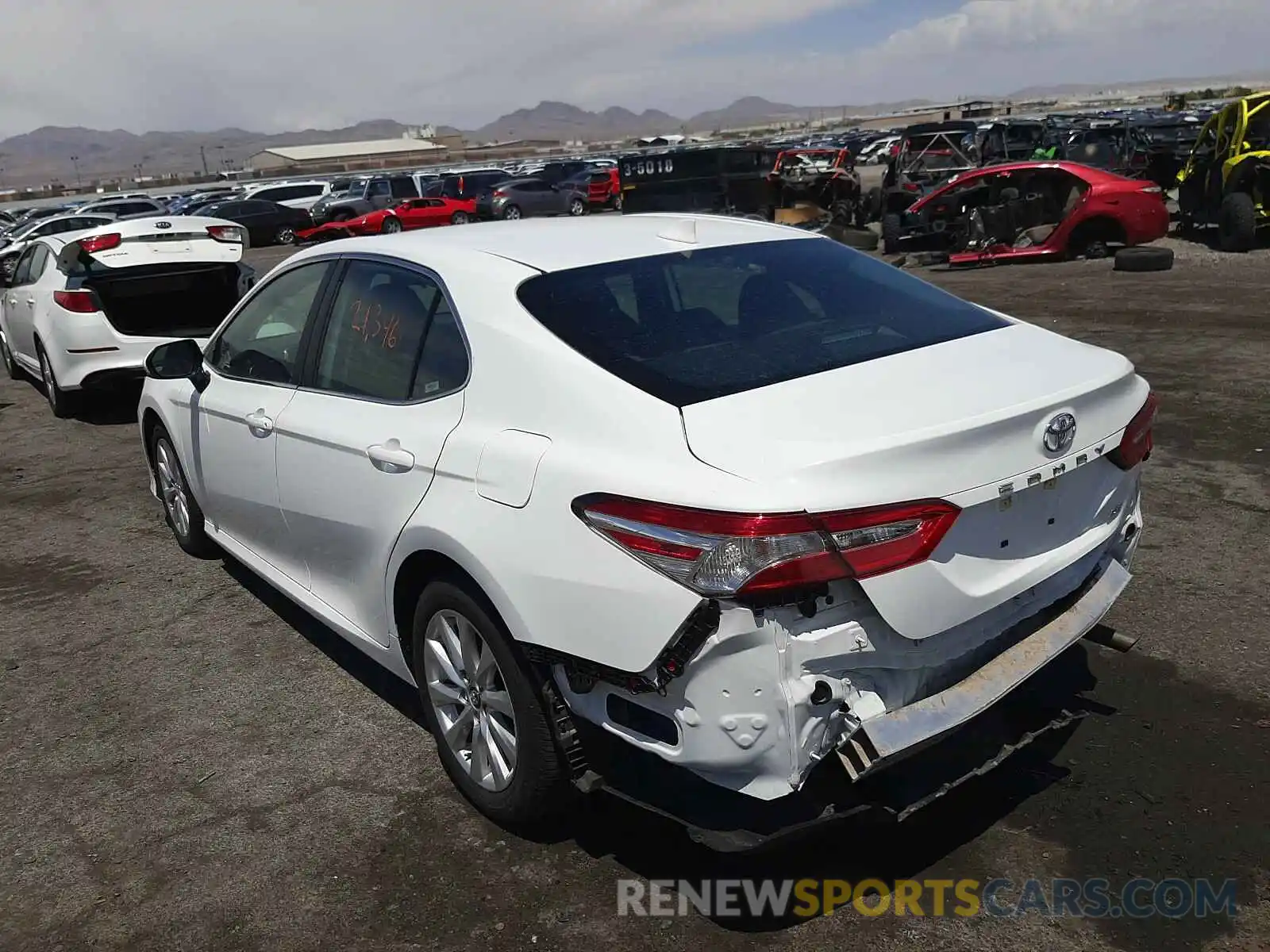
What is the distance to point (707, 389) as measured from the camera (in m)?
2.74

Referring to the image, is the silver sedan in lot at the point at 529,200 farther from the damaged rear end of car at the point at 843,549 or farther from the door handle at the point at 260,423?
the damaged rear end of car at the point at 843,549

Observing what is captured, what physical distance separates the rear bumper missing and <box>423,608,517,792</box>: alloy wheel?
3.21 feet

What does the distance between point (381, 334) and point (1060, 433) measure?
215cm

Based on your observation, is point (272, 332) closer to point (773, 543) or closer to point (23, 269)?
point (773, 543)

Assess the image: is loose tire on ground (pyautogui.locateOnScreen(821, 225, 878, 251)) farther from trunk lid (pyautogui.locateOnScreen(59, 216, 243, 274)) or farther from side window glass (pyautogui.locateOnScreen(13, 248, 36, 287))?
side window glass (pyautogui.locateOnScreen(13, 248, 36, 287))

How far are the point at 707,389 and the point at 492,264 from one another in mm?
950

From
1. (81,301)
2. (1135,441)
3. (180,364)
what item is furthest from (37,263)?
(1135,441)

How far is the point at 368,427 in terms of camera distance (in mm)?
3420

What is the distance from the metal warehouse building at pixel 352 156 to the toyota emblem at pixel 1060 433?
407 ft

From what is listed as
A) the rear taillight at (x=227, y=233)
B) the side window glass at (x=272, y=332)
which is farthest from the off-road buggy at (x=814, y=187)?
the side window glass at (x=272, y=332)

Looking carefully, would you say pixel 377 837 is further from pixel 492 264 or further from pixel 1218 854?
pixel 1218 854

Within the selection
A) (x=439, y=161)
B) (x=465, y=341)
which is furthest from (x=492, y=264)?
(x=439, y=161)

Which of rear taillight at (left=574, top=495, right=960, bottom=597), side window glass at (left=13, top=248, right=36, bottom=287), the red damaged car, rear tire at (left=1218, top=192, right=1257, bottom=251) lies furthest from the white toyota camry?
rear tire at (left=1218, top=192, right=1257, bottom=251)

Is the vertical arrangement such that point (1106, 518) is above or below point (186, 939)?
Answer: above
